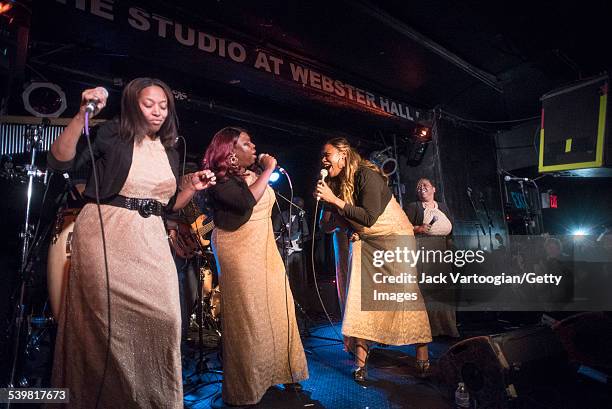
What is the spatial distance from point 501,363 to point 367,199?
66.3 inches

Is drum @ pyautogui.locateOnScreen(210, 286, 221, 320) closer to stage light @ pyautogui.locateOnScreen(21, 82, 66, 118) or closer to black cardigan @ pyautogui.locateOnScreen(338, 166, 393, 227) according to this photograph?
stage light @ pyautogui.locateOnScreen(21, 82, 66, 118)

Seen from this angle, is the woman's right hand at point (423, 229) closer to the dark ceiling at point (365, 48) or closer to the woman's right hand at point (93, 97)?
the dark ceiling at point (365, 48)

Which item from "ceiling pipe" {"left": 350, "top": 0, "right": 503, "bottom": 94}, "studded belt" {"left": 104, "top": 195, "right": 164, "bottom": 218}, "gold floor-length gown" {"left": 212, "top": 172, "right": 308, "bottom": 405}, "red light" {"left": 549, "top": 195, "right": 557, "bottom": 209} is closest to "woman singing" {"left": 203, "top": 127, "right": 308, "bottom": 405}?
"gold floor-length gown" {"left": 212, "top": 172, "right": 308, "bottom": 405}

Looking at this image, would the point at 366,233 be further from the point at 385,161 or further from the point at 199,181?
the point at 385,161

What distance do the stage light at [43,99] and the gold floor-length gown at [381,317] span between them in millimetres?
3702

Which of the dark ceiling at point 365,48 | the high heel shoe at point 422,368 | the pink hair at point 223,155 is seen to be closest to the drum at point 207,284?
the dark ceiling at point 365,48

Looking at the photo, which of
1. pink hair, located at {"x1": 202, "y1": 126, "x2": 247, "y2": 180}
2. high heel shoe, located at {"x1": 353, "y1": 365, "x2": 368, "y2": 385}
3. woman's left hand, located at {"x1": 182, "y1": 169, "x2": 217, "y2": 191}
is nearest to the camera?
woman's left hand, located at {"x1": 182, "y1": 169, "x2": 217, "y2": 191}

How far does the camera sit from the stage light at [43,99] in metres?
3.94

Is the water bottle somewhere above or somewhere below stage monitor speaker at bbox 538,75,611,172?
below

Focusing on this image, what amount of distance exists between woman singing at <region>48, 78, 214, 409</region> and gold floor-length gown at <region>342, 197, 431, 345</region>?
6.30ft

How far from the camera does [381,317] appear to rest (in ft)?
11.2

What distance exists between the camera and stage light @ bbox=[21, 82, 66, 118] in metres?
3.94

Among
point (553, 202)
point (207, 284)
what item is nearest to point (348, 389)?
point (207, 284)

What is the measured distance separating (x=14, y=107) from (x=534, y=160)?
1137 cm
